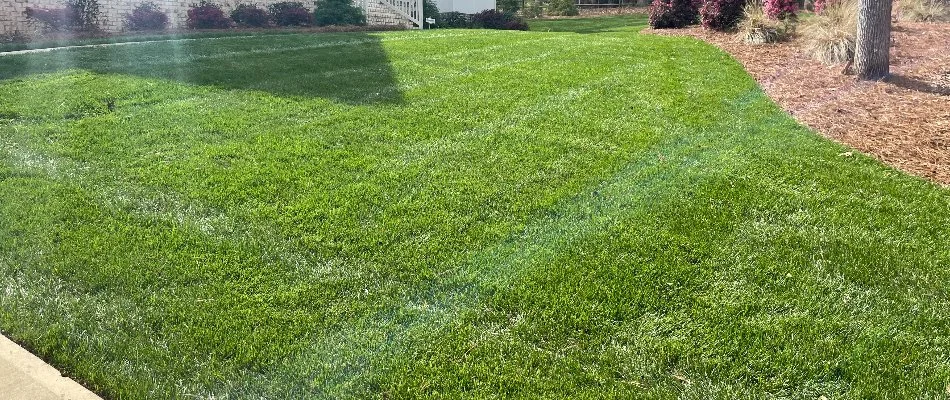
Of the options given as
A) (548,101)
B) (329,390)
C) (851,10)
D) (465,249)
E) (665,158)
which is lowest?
(329,390)

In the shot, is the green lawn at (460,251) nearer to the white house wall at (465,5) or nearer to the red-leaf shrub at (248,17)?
the red-leaf shrub at (248,17)

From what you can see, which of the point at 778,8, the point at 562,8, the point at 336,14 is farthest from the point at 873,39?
the point at 562,8

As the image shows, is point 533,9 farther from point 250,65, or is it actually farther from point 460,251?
point 460,251

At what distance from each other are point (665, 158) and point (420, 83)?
12.8ft

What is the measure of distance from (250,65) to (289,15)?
847 centimetres

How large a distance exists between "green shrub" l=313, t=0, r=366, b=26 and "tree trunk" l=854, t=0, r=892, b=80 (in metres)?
13.4

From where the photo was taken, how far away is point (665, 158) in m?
5.38

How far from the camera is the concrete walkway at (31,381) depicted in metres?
2.47

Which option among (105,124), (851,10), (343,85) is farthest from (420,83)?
(851,10)

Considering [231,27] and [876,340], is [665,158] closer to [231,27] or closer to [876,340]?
[876,340]

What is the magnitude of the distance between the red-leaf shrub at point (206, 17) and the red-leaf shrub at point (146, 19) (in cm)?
64

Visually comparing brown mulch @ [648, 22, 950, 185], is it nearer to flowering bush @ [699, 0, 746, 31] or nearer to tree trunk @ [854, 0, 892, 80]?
tree trunk @ [854, 0, 892, 80]

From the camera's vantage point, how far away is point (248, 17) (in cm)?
1675

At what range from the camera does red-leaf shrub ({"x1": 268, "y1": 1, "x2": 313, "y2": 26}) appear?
1728cm
